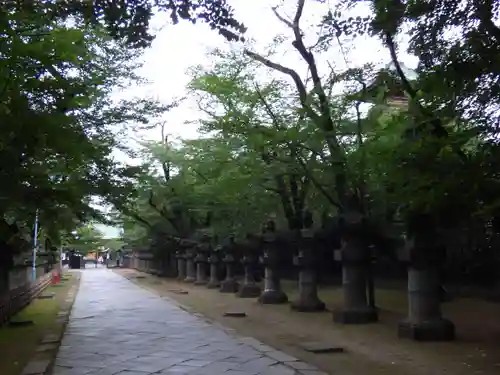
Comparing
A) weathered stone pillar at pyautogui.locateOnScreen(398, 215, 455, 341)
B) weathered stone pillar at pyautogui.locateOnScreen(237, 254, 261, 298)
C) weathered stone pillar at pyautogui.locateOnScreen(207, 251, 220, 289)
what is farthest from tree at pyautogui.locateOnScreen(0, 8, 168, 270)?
weathered stone pillar at pyautogui.locateOnScreen(207, 251, 220, 289)

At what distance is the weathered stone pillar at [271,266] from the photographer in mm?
17641

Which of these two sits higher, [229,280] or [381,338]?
[229,280]

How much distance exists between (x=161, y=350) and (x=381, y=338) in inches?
161

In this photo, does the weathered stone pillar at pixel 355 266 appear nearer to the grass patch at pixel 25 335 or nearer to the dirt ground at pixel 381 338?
the dirt ground at pixel 381 338

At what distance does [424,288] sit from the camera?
10.2 meters

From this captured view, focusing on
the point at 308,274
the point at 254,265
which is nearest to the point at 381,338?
the point at 308,274

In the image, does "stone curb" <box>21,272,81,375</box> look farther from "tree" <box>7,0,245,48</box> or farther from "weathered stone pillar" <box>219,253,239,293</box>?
"weathered stone pillar" <box>219,253,239,293</box>

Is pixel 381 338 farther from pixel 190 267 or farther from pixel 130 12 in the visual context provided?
pixel 190 267

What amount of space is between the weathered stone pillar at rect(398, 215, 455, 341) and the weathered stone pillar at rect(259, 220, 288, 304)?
24.1ft

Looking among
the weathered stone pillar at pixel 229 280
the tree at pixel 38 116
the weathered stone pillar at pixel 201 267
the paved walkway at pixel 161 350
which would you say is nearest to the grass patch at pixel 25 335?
the paved walkway at pixel 161 350

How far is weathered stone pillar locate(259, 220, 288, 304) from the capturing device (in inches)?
695

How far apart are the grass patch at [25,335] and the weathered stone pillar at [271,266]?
6.24m

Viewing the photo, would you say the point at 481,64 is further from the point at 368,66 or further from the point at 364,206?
the point at 364,206

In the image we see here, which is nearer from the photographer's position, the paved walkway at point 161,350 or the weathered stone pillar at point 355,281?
the paved walkway at point 161,350
